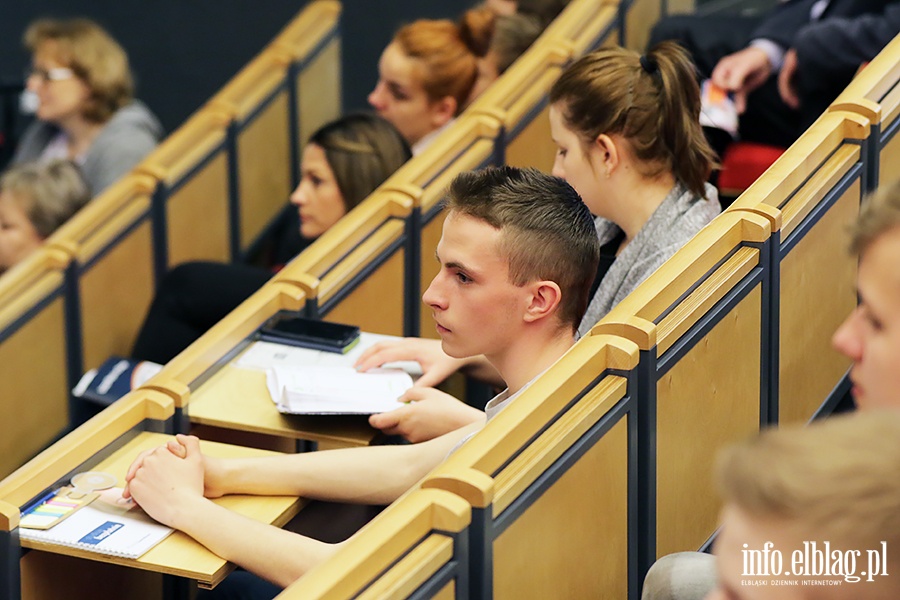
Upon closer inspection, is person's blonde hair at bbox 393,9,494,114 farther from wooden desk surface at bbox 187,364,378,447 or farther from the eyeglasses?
wooden desk surface at bbox 187,364,378,447

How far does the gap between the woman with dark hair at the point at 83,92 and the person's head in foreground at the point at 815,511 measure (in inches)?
140

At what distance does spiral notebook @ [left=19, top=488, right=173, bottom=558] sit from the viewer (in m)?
1.97

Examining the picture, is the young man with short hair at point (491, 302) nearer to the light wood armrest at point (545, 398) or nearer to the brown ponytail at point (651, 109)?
the light wood armrest at point (545, 398)

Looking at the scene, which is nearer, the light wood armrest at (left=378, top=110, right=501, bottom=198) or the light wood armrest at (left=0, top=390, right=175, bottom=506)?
the light wood armrest at (left=0, top=390, right=175, bottom=506)

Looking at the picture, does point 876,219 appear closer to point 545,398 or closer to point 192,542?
point 545,398

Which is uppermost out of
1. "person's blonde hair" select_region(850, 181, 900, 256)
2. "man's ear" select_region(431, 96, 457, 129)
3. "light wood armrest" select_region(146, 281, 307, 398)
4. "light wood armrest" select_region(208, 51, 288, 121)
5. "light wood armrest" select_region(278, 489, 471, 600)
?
"light wood armrest" select_region(208, 51, 288, 121)

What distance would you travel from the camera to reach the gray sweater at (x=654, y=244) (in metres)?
2.43

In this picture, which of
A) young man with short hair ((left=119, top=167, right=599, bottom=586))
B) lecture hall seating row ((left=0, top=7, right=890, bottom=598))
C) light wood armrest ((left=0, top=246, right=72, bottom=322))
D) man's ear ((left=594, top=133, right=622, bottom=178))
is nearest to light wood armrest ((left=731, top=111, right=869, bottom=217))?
lecture hall seating row ((left=0, top=7, right=890, bottom=598))

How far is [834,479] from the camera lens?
1005 millimetres

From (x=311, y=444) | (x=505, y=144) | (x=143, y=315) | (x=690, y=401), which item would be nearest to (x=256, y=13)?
(x=143, y=315)

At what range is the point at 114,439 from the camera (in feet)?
7.56

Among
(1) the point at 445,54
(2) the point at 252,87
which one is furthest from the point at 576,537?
(2) the point at 252,87

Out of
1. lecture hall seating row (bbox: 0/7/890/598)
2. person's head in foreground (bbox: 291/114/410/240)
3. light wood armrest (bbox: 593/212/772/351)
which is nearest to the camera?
lecture hall seating row (bbox: 0/7/890/598)

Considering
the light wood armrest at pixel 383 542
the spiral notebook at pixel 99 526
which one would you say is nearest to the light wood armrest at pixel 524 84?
the spiral notebook at pixel 99 526
